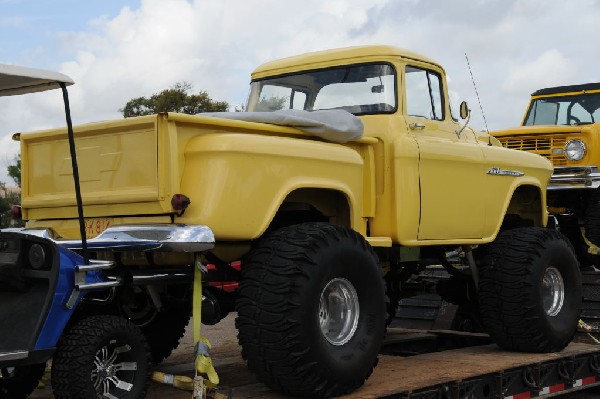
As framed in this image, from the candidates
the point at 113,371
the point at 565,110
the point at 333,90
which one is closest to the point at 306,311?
the point at 113,371

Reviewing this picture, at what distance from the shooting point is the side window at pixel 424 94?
23.5 feet

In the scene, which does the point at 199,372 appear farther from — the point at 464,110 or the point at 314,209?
the point at 464,110

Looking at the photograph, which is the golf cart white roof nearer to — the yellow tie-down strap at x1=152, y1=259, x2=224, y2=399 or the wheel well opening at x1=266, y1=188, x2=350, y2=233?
the yellow tie-down strap at x1=152, y1=259, x2=224, y2=399

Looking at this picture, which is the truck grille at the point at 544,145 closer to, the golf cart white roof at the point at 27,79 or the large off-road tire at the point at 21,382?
the large off-road tire at the point at 21,382

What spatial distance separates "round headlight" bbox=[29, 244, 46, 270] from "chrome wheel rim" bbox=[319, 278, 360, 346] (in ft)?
5.70

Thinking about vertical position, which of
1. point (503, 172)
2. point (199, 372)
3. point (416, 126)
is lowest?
point (199, 372)

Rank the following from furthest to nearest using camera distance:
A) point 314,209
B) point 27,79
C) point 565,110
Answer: point 565,110, point 314,209, point 27,79

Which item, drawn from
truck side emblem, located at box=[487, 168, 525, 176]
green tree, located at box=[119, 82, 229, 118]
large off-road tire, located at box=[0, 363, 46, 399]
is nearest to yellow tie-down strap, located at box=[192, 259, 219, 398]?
large off-road tire, located at box=[0, 363, 46, 399]

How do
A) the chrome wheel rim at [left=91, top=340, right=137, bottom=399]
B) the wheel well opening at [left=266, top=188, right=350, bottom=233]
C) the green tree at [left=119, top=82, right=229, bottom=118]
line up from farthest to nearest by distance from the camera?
the green tree at [left=119, top=82, right=229, bottom=118] → the wheel well opening at [left=266, top=188, right=350, bottom=233] → the chrome wheel rim at [left=91, top=340, right=137, bottom=399]

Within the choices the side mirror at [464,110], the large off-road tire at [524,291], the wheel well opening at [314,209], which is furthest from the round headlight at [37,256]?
the side mirror at [464,110]

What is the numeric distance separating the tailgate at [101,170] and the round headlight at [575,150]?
6.82 meters

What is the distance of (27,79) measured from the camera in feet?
15.3

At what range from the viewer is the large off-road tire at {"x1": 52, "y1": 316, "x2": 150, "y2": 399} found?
4605 millimetres

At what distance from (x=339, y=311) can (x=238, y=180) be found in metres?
1.17
